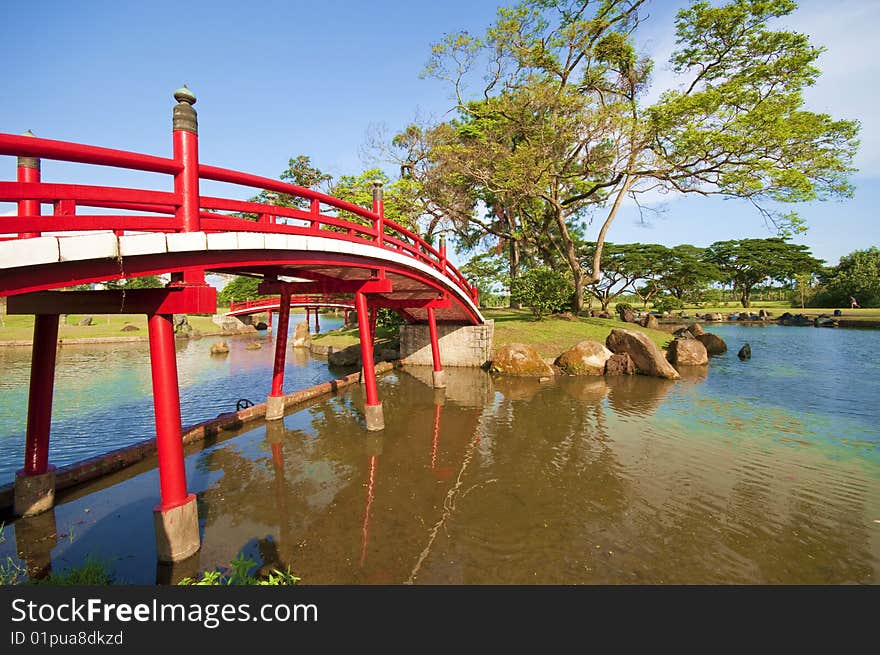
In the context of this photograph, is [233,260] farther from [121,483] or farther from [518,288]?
[518,288]

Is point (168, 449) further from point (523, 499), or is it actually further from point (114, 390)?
point (114, 390)

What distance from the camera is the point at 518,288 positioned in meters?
26.4

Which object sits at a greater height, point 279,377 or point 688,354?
point 279,377

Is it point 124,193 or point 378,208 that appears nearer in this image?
point 124,193

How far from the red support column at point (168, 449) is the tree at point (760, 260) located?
68912mm

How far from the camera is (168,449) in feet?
17.2

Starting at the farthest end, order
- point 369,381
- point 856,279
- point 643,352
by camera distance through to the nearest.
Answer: point 856,279, point 643,352, point 369,381

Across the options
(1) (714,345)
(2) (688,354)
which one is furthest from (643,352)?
(1) (714,345)

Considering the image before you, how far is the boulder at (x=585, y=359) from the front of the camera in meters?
18.7

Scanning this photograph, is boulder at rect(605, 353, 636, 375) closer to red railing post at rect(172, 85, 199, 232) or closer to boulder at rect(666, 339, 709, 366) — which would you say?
boulder at rect(666, 339, 709, 366)

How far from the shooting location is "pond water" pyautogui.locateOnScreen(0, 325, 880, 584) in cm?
537

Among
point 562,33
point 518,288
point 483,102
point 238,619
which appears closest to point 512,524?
point 238,619

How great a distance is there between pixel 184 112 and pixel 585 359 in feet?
57.6

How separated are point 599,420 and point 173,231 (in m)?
11.6
